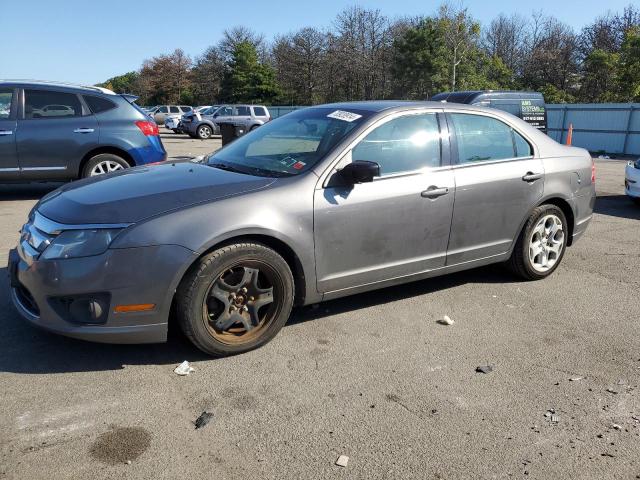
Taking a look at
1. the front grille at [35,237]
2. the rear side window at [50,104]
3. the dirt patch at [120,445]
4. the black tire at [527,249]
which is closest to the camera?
the dirt patch at [120,445]

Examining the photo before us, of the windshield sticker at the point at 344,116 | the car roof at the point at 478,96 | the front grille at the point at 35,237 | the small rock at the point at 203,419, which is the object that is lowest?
the small rock at the point at 203,419

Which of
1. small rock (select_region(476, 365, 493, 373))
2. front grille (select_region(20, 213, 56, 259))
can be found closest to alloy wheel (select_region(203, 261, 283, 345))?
front grille (select_region(20, 213, 56, 259))

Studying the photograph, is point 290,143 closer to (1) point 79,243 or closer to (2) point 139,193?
(2) point 139,193

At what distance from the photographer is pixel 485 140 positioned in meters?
4.62

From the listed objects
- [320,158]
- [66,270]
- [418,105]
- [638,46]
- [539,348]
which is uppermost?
[638,46]

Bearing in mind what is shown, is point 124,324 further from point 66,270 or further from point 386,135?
point 386,135

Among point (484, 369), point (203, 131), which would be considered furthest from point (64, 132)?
point (203, 131)

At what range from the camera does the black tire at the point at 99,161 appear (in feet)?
26.9

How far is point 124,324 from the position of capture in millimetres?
3148

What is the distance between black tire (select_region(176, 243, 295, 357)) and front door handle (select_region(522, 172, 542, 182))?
242 cm

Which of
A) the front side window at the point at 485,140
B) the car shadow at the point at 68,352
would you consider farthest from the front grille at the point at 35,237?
the front side window at the point at 485,140

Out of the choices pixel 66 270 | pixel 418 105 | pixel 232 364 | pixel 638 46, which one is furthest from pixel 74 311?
pixel 638 46

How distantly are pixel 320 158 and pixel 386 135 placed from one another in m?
0.61

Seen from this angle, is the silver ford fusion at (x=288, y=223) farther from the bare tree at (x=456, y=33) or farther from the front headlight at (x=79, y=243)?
the bare tree at (x=456, y=33)
